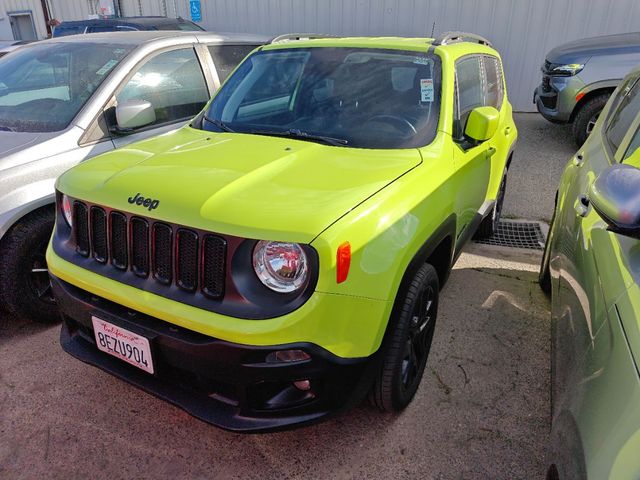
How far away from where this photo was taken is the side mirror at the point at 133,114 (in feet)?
10.5

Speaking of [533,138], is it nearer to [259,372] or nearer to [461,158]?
[461,158]

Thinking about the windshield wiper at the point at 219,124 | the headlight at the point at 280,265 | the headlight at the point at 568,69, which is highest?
the windshield wiper at the point at 219,124

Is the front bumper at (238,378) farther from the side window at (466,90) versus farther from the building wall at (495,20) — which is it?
the building wall at (495,20)

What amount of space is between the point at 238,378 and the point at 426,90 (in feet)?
6.12

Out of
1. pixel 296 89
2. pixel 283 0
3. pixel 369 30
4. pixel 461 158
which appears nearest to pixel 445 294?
pixel 461 158

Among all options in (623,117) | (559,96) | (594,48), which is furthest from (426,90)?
(594,48)

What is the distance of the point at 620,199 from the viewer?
132 centimetres

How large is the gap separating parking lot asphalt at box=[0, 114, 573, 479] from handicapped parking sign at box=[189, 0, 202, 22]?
892cm

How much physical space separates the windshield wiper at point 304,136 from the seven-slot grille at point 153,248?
1013 mm

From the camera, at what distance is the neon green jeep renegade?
179cm

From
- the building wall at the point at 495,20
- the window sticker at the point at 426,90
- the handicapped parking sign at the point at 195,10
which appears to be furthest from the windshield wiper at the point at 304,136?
the handicapped parking sign at the point at 195,10

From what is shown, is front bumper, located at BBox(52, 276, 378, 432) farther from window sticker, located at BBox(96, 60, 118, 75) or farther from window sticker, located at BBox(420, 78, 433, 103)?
window sticker, located at BBox(96, 60, 118, 75)

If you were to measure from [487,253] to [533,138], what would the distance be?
3894 mm

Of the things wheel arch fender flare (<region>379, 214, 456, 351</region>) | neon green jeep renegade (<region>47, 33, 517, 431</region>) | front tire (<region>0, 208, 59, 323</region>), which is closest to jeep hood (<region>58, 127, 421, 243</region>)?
neon green jeep renegade (<region>47, 33, 517, 431</region>)
